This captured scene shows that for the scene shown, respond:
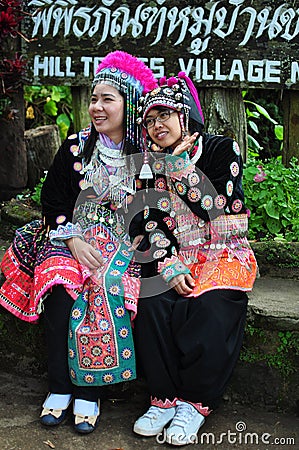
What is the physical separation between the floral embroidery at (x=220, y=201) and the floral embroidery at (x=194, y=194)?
0.08m

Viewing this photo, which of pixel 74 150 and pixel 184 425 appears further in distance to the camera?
pixel 74 150

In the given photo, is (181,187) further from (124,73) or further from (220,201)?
(124,73)

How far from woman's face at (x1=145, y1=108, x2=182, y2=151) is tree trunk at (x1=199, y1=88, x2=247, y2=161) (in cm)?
134

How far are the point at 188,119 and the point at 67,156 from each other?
61cm

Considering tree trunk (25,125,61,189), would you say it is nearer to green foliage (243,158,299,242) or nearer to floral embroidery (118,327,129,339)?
green foliage (243,158,299,242)

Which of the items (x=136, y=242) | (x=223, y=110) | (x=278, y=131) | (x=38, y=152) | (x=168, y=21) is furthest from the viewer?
(x=278, y=131)

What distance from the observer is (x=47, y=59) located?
443cm

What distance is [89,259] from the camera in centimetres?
310

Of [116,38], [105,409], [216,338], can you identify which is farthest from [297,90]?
[105,409]

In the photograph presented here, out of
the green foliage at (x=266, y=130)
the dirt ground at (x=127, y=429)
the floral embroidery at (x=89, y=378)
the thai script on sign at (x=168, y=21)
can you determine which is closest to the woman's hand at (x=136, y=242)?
the floral embroidery at (x=89, y=378)

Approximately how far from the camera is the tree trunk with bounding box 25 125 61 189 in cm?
491

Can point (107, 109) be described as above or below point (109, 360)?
above

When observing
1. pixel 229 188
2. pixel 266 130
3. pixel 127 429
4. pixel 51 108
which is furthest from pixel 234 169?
pixel 51 108

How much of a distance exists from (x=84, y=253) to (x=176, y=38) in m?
1.80
